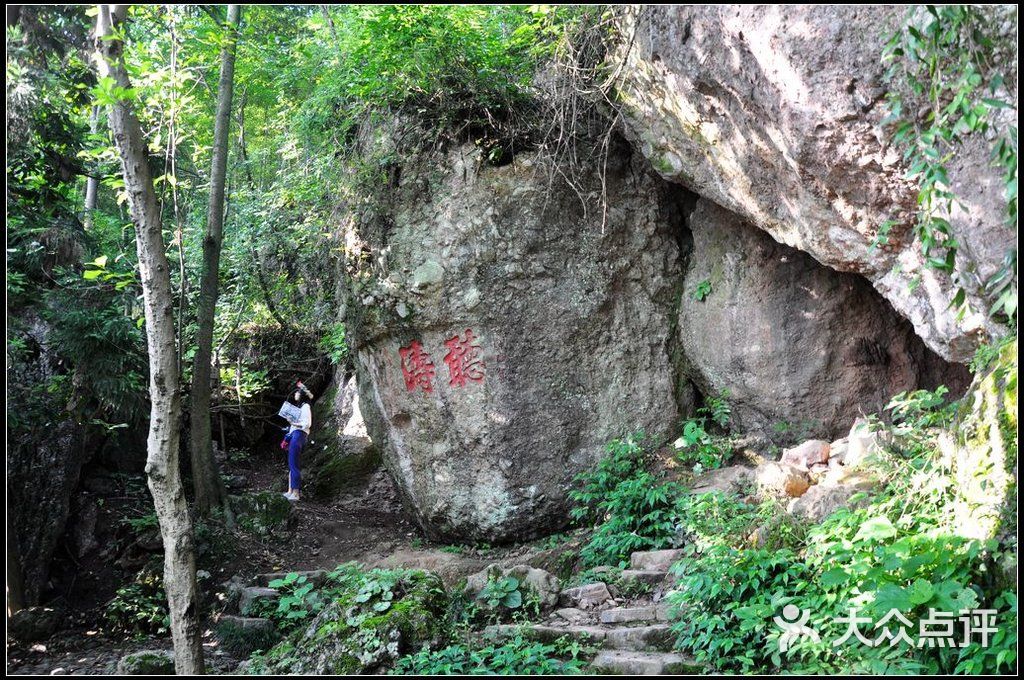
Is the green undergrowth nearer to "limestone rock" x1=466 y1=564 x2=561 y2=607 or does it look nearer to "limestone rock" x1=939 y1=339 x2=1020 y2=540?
"limestone rock" x1=939 y1=339 x2=1020 y2=540

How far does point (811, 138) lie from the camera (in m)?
5.28

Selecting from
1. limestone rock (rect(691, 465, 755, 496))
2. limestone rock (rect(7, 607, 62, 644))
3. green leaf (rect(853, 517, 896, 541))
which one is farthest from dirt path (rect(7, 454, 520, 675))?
green leaf (rect(853, 517, 896, 541))

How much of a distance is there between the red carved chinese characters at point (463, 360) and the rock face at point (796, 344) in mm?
2381

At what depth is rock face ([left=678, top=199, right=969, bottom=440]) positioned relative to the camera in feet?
23.3

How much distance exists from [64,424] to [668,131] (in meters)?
6.88

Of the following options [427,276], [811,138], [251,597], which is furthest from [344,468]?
[811,138]

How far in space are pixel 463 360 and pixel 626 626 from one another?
335 centimetres

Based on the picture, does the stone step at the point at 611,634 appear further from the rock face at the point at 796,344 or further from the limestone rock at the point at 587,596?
the rock face at the point at 796,344

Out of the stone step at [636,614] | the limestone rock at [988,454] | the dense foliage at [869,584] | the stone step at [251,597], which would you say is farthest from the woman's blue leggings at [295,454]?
the limestone rock at [988,454]

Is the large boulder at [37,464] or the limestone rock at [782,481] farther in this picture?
the large boulder at [37,464]

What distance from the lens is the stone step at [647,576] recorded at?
5.73 m

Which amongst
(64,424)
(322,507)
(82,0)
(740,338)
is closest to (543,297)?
(740,338)

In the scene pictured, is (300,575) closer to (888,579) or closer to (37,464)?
(37,464)

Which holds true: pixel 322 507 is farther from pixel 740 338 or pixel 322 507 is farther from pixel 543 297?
pixel 740 338
